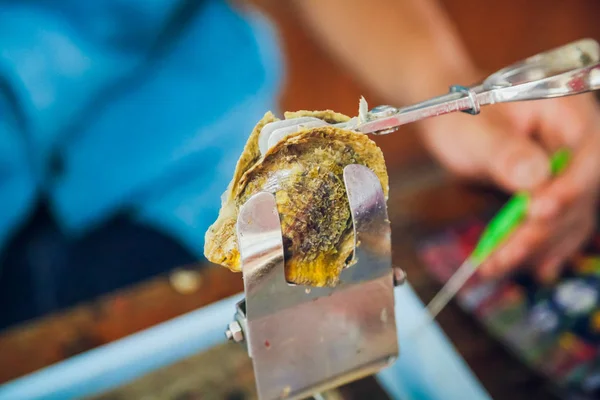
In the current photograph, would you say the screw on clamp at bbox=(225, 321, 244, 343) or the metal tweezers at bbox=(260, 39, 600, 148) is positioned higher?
the metal tweezers at bbox=(260, 39, 600, 148)

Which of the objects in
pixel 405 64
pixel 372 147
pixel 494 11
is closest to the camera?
pixel 372 147

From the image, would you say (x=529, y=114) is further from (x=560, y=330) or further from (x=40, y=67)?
(x=40, y=67)

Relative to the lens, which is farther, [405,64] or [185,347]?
[405,64]

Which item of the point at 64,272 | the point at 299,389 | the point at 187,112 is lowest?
the point at 299,389

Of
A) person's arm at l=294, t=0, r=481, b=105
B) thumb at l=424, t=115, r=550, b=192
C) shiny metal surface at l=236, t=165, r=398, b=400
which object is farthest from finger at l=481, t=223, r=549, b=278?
shiny metal surface at l=236, t=165, r=398, b=400

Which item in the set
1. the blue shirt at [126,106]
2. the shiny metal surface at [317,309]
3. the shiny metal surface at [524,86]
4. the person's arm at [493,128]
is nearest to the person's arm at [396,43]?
the person's arm at [493,128]

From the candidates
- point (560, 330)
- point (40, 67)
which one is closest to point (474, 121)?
point (560, 330)

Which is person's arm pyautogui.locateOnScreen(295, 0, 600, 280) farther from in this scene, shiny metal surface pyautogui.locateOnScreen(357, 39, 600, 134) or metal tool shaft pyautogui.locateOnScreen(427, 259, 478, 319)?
shiny metal surface pyautogui.locateOnScreen(357, 39, 600, 134)
